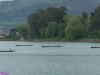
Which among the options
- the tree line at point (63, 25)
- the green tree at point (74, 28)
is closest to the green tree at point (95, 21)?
the tree line at point (63, 25)

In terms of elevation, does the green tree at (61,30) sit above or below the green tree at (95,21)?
below

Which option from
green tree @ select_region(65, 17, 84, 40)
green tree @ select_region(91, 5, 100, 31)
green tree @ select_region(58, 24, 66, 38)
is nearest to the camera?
green tree @ select_region(91, 5, 100, 31)

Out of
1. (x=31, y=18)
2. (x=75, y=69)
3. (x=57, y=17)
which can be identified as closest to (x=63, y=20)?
(x=57, y=17)

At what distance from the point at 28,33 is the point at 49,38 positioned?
1801 centimetres

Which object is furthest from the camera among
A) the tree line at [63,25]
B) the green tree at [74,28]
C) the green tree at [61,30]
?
the green tree at [61,30]

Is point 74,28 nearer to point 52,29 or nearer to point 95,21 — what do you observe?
point 95,21

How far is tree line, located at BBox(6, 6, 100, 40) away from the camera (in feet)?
531

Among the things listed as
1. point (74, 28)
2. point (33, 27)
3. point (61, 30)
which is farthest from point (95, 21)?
point (33, 27)

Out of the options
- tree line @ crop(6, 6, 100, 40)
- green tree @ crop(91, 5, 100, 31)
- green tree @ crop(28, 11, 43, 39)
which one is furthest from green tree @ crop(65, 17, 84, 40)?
green tree @ crop(28, 11, 43, 39)

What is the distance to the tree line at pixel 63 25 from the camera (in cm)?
16188

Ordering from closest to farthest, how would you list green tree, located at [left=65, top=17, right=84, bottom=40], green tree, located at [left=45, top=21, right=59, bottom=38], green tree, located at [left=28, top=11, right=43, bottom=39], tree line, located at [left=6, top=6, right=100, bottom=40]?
green tree, located at [left=65, top=17, right=84, bottom=40] → tree line, located at [left=6, top=6, right=100, bottom=40] → green tree, located at [left=45, top=21, right=59, bottom=38] → green tree, located at [left=28, top=11, right=43, bottom=39]

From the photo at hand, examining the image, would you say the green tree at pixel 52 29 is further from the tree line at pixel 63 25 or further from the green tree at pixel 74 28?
the green tree at pixel 74 28

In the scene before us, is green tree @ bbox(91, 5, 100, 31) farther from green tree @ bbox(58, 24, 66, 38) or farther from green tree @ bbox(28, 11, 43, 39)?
green tree @ bbox(28, 11, 43, 39)

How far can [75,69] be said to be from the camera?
5825 centimetres
